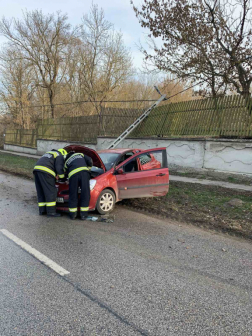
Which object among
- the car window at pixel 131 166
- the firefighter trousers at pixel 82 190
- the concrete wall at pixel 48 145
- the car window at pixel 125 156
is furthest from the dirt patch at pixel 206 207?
the concrete wall at pixel 48 145

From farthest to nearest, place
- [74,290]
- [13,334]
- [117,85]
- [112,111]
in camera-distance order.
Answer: [117,85], [112,111], [74,290], [13,334]

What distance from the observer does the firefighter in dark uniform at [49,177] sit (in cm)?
579

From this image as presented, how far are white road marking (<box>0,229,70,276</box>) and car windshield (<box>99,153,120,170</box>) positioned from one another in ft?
8.75

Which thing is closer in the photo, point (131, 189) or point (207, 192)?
point (131, 189)

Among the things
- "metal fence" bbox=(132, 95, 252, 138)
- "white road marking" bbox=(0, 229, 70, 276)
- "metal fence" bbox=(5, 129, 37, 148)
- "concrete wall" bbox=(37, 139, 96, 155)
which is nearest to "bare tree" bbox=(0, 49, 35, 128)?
"metal fence" bbox=(5, 129, 37, 148)

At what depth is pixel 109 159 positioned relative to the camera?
22.5 ft

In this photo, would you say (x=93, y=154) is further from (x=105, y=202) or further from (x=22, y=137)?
(x=22, y=137)

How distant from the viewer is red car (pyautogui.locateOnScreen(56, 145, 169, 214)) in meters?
5.98

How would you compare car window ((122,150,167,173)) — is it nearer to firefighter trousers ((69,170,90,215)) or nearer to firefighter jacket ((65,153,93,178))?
firefighter jacket ((65,153,93,178))

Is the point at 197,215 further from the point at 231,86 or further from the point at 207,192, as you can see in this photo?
the point at 231,86

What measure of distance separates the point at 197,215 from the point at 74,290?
3.79 metres

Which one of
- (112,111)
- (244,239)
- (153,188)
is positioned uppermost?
(112,111)

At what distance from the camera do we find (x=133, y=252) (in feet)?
13.6

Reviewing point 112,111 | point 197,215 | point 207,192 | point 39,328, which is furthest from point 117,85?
point 39,328
